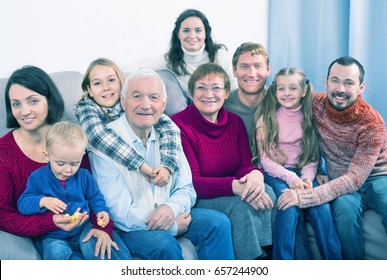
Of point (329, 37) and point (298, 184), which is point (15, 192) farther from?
point (329, 37)

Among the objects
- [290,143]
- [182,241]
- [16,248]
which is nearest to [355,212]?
[290,143]

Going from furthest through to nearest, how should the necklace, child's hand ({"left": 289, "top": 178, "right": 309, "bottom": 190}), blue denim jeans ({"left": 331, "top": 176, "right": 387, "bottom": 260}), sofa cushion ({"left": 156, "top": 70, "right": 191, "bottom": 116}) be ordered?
sofa cushion ({"left": 156, "top": 70, "right": 191, "bottom": 116}) < child's hand ({"left": 289, "top": 178, "right": 309, "bottom": 190}) < blue denim jeans ({"left": 331, "top": 176, "right": 387, "bottom": 260}) < the necklace

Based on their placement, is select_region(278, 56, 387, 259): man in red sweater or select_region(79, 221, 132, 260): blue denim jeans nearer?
select_region(79, 221, 132, 260): blue denim jeans

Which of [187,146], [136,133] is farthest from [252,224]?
[136,133]

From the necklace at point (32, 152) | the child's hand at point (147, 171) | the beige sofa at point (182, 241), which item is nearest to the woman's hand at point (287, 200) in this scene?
the beige sofa at point (182, 241)

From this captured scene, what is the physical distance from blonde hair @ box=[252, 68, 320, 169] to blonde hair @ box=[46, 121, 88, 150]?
66 centimetres

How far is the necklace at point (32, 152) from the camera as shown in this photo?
5.08 feet

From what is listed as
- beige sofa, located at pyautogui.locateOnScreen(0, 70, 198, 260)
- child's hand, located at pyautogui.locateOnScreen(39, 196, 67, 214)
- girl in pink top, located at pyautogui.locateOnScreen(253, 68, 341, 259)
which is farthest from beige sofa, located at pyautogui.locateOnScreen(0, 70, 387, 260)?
child's hand, located at pyautogui.locateOnScreen(39, 196, 67, 214)

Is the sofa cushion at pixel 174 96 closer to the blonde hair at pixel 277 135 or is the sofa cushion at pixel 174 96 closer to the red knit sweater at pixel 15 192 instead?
the blonde hair at pixel 277 135

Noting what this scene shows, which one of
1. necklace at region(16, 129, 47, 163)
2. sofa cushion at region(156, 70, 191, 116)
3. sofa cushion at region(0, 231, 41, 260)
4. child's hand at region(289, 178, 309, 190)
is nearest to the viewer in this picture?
sofa cushion at region(0, 231, 41, 260)

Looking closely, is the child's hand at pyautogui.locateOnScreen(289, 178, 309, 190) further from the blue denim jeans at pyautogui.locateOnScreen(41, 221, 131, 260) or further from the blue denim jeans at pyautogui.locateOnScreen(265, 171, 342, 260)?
the blue denim jeans at pyautogui.locateOnScreen(41, 221, 131, 260)

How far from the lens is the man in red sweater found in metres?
1.71

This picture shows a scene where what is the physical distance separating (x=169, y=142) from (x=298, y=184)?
0.48 metres
